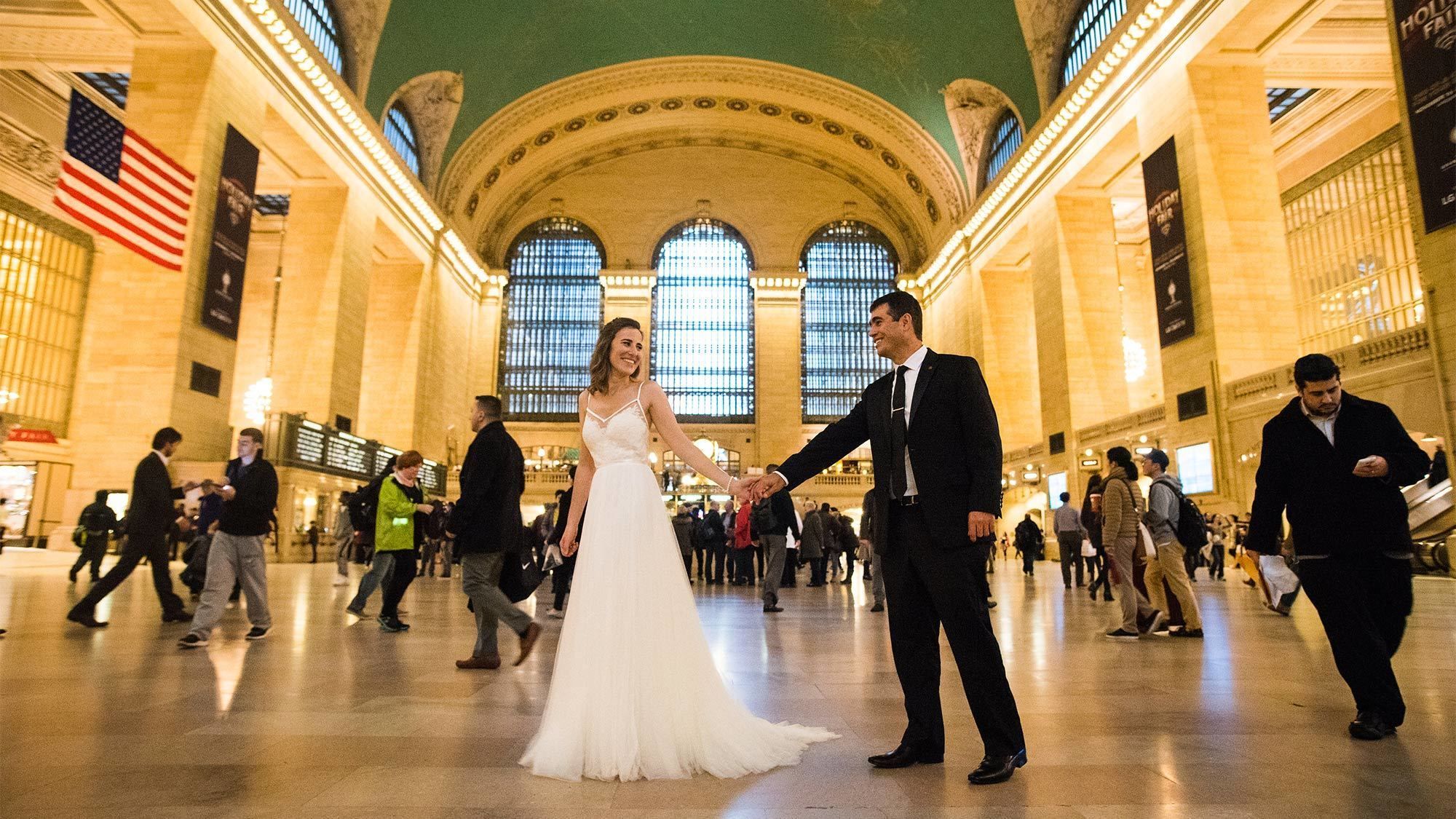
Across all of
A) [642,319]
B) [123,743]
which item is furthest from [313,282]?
[123,743]

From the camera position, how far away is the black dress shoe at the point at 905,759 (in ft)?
7.72

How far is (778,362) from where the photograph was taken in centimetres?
3428

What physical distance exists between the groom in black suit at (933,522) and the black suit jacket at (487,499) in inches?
88.8

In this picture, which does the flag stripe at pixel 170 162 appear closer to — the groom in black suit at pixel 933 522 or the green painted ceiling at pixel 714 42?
the green painted ceiling at pixel 714 42

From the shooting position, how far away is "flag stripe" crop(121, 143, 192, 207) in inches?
476

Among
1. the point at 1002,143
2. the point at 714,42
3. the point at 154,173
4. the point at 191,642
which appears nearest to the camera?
the point at 191,642

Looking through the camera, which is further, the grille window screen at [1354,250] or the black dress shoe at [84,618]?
the grille window screen at [1354,250]

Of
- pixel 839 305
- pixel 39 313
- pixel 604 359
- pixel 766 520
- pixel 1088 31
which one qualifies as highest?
pixel 1088 31

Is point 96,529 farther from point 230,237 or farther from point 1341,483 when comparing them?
point 1341,483

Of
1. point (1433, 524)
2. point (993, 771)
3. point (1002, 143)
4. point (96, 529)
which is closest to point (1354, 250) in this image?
point (1002, 143)

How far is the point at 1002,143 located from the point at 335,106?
18770 millimetres

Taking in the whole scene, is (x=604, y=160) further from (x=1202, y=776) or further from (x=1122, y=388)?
(x=1202, y=776)

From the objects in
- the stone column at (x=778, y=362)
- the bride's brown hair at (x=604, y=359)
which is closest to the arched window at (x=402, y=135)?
the stone column at (x=778, y=362)

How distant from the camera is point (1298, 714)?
309cm
